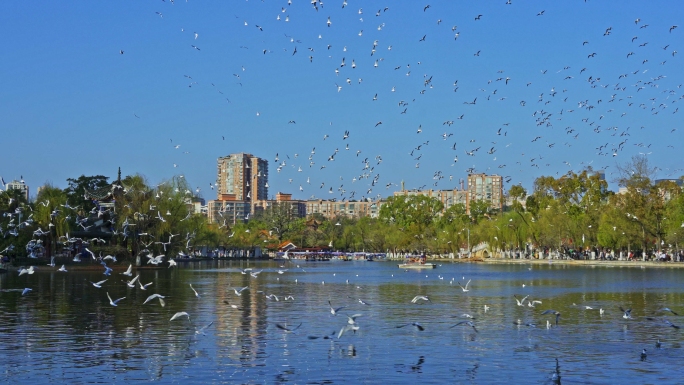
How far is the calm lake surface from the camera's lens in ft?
63.8

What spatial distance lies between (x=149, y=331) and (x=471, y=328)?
31.7ft

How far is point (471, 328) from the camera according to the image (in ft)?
90.1

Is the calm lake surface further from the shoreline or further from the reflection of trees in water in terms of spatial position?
the shoreline

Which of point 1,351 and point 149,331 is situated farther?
point 149,331

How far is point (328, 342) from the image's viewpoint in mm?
24219

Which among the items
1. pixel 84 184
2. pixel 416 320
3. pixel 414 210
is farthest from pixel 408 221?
pixel 416 320

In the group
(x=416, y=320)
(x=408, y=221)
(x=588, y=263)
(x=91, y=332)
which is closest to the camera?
(x=91, y=332)

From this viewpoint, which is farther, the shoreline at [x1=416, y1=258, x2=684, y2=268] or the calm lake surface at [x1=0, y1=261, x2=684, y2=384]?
the shoreline at [x1=416, y1=258, x2=684, y2=268]

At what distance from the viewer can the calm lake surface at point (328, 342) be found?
19.5 meters

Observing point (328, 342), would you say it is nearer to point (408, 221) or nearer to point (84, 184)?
point (84, 184)

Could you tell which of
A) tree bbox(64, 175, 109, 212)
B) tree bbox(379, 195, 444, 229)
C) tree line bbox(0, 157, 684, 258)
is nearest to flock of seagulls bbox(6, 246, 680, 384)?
tree line bbox(0, 157, 684, 258)

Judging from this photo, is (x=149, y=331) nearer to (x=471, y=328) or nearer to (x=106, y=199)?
(x=471, y=328)

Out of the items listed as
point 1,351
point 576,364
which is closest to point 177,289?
point 1,351

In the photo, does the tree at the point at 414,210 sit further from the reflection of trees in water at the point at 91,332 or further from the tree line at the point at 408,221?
the reflection of trees in water at the point at 91,332
